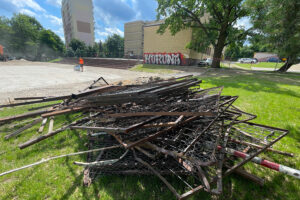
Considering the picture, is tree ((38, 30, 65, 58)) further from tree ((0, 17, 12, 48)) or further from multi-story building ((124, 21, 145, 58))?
multi-story building ((124, 21, 145, 58))

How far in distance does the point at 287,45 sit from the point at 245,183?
1891 centimetres

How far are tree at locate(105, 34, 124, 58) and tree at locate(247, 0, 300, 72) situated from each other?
58.3 m

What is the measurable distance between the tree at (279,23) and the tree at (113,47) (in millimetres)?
58289

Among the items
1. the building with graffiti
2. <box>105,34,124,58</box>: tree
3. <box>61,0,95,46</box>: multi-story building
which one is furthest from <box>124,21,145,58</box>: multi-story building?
the building with graffiti

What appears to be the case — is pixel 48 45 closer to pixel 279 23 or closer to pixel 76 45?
pixel 76 45

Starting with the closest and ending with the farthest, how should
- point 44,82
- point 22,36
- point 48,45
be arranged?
point 44,82 → point 22,36 → point 48,45

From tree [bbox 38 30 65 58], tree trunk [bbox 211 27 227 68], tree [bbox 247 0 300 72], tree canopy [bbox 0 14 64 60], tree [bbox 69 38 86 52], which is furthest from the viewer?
tree [bbox 38 30 65 58]

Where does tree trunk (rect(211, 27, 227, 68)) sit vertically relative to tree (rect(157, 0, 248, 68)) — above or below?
below

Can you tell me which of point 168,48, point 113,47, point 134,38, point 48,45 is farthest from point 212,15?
point 48,45

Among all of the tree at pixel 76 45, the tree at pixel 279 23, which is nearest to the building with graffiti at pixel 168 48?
the tree at pixel 279 23

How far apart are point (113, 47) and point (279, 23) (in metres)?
61.4

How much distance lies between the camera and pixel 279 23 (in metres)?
12.8

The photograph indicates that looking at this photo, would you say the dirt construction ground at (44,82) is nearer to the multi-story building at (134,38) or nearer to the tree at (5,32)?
the multi-story building at (134,38)

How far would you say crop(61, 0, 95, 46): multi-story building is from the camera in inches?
2391
